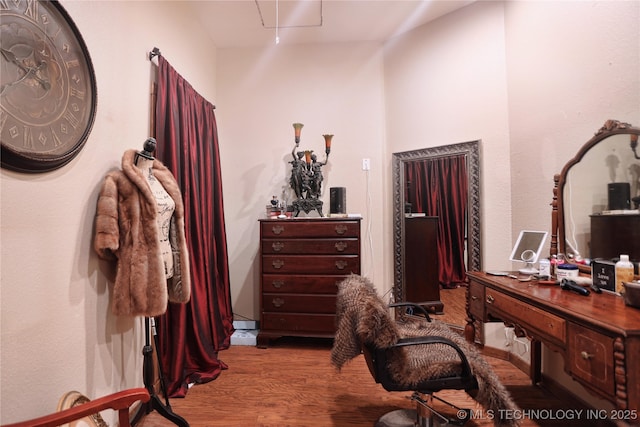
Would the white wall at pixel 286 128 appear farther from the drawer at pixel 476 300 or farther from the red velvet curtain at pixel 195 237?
the drawer at pixel 476 300

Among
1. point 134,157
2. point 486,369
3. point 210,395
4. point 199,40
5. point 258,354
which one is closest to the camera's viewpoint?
point 486,369

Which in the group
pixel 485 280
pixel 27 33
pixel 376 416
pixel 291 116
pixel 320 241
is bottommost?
pixel 376 416

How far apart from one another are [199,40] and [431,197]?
2746mm

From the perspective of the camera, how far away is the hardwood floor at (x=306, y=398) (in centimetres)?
168

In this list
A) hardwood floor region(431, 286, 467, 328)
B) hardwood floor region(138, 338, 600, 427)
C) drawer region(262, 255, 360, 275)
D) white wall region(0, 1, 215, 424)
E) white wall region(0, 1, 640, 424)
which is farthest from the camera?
hardwood floor region(431, 286, 467, 328)

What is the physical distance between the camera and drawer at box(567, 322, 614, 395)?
95 cm

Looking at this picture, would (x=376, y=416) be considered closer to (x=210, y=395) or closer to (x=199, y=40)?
(x=210, y=395)

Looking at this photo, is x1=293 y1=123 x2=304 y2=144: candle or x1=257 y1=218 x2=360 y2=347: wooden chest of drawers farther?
x1=293 y1=123 x2=304 y2=144: candle

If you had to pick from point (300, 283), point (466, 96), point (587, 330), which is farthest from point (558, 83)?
point (300, 283)

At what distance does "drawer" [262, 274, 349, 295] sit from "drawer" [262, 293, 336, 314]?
0.15 ft

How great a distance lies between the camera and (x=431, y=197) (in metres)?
2.71

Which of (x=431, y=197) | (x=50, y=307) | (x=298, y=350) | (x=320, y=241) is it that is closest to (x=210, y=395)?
(x=298, y=350)

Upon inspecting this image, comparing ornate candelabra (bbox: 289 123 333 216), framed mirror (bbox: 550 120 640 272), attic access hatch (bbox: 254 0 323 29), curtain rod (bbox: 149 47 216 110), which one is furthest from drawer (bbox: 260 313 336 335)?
attic access hatch (bbox: 254 0 323 29)

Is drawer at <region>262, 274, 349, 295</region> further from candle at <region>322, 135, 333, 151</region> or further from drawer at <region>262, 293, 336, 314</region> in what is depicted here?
candle at <region>322, 135, 333, 151</region>
